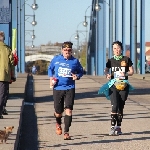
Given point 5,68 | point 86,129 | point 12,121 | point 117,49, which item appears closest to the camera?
point 117,49

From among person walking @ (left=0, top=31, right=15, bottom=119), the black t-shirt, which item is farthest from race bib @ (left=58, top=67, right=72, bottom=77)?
person walking @ (left=0, top=31, right=15, bottom=119)

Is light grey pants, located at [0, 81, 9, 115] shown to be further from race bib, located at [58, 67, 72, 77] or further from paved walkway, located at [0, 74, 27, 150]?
race bib, located at [58, 67, 72, 77]

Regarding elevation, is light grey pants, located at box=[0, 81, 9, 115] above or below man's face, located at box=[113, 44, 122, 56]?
below

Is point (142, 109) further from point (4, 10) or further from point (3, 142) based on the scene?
point (3, 142)

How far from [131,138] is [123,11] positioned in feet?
158

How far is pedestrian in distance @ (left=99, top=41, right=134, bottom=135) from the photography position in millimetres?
10938

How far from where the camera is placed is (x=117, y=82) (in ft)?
35.9

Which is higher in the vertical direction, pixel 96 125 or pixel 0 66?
pixel 0 66

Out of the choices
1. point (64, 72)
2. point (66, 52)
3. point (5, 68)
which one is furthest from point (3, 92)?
point (66, 52)

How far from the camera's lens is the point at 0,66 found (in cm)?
1109

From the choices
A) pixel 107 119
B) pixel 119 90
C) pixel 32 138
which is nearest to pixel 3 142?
pixel 32 138

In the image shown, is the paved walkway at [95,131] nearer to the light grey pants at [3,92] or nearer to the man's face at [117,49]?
the light grey pants at [3,92]

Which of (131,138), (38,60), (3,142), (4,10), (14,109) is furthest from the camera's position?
(38,60)

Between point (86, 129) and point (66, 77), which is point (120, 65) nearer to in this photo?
point (66, 77)
